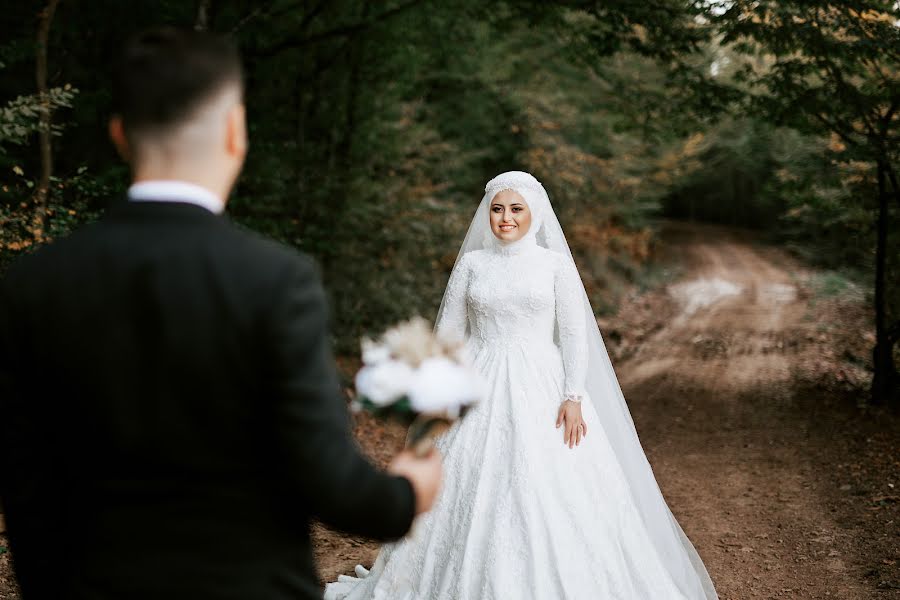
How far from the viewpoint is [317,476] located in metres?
1.54

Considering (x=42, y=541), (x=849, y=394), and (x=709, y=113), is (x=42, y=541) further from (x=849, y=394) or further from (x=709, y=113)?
(x=849, y=394)

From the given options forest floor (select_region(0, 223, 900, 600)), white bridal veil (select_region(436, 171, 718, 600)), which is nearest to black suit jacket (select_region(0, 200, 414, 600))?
white bridal veil (select_region(436, 171, 718, 600))

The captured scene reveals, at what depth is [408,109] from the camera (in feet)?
43.6

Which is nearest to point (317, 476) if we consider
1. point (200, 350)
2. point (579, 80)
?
point (200, 350)

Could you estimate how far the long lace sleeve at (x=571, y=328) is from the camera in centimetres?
441

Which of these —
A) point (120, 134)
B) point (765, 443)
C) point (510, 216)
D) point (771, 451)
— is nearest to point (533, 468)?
point (510, 216)

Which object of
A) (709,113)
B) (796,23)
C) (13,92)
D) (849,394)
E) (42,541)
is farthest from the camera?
(849,394)

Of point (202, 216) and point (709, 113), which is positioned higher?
point (709, 113)

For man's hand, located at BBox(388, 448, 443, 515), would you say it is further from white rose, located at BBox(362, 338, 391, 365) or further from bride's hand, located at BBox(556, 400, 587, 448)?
bride's hand, located at BBox(556, 400, 587, 448)

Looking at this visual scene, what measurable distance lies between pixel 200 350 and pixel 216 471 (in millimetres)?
234

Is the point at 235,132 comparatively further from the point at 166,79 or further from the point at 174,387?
the point at 174,387

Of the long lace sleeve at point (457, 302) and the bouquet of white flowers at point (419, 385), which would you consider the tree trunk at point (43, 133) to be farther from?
the bouquet of white flowers at point (419, 385)

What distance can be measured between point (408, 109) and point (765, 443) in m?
7.50

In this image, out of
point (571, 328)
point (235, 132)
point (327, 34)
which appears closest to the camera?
point (235, 132)
